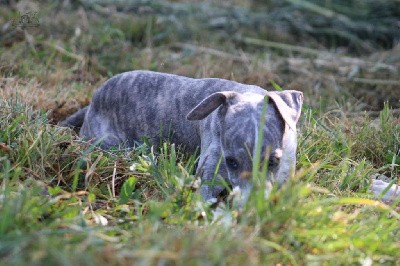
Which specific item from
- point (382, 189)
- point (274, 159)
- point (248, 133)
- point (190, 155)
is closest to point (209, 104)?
point (248, 133)

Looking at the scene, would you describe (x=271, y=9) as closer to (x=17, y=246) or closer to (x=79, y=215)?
(x=79, y=215)

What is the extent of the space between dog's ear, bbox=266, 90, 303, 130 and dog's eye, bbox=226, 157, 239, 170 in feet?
1.16

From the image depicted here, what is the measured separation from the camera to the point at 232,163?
3.56 meters

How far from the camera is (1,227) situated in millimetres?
2604

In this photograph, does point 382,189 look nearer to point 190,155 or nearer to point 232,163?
point 232,163

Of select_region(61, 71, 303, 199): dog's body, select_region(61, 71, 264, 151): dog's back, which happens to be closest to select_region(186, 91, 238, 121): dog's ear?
select_region(61, 71, 303, 199): dog's body

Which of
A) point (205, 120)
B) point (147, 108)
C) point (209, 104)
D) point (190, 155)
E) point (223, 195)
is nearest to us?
point (209, 104)

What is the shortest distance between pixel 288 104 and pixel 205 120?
2.11 feet

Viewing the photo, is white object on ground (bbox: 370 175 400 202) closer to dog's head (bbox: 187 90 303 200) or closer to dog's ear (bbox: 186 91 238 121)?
dog's head (bbox: 187 90 303 200)

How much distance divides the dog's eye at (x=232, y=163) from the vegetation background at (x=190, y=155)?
0.27 metres

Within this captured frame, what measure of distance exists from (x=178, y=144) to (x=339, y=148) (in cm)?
112

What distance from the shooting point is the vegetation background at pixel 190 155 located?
2684mm

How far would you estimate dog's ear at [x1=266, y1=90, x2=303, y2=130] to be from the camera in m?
3.55

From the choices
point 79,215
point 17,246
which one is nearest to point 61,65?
point 79,215
